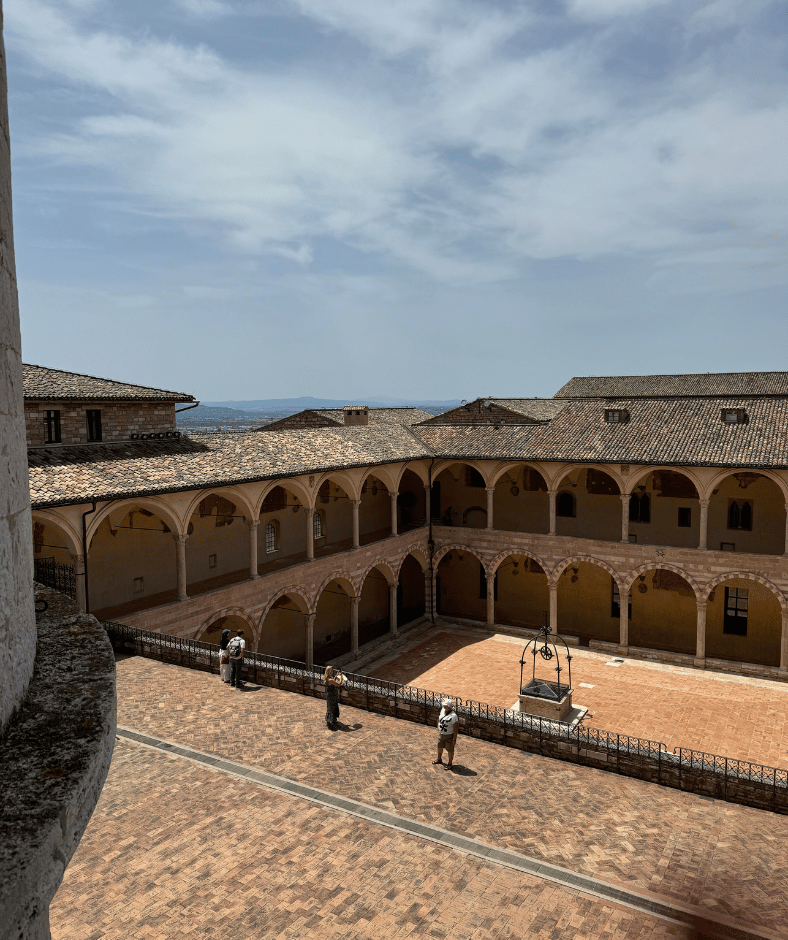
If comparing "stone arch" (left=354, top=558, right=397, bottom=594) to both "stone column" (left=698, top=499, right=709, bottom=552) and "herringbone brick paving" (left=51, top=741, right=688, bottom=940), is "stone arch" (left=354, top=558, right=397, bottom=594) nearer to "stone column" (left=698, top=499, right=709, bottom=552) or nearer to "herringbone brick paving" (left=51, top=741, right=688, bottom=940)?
"stone column" (left=698, top=499, right=709, bottom=552)

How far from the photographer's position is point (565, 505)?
3225 centimetres

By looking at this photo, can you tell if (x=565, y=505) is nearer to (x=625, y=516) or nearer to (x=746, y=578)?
(x=625, y=516)

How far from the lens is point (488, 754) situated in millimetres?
13086

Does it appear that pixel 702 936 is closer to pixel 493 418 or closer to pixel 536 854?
pixel 536 854

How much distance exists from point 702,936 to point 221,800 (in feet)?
22.3

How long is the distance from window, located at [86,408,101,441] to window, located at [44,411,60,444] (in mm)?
1028

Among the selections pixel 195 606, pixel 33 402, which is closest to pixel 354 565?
pixel 195 606

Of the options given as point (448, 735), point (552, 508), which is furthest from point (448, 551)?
point (448, 735)

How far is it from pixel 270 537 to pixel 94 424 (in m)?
8.30

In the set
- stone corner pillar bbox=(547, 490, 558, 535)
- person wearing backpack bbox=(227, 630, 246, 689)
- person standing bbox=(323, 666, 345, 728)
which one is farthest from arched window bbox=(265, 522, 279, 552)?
person standing bbox=(323, 666, 345, 728)

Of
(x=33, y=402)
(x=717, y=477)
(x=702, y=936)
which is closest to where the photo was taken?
(x=702, y=936)

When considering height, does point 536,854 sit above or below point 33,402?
below

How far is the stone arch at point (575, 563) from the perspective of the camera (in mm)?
28500

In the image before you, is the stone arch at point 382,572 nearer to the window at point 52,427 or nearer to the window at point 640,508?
the window at point 640,508
